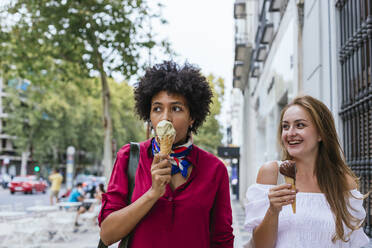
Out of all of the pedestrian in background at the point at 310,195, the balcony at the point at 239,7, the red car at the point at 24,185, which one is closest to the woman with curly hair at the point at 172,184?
the pedestrian in background at the point at 310,195

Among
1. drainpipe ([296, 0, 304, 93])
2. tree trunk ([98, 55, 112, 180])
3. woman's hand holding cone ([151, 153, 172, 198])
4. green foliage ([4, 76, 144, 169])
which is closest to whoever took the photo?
woman's hand holding cone ([151, 153, 172, 198])

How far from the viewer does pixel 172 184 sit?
2072mm

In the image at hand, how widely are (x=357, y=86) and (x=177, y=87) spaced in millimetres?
3347

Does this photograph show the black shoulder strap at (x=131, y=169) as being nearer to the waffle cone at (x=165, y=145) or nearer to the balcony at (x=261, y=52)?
the waffle cone at (x=165, y=145)

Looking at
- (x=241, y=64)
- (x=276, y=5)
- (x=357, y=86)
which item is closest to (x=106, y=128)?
(x=276, y=5)

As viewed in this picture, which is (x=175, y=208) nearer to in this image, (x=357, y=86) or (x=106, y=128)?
(x=357, y=86)

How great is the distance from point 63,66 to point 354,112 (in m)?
12.5

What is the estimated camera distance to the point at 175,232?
6.50ft

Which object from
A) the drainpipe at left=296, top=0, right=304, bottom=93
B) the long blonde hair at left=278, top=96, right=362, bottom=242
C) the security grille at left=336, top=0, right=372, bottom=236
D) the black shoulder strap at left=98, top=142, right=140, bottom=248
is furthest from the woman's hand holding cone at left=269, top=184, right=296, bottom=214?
the drainpipe at left=296, top=0, right=304, bottom=93

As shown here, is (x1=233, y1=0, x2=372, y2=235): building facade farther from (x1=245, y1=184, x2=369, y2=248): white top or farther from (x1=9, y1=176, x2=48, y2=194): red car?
(x1=9, y1=176, x2=48, y2=194): red car

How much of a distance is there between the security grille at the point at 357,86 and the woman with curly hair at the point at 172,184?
2.73m

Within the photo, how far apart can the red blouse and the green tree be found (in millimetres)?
10089

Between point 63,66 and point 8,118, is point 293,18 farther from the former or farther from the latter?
point 8,118

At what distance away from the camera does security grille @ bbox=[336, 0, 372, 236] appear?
4.44 meters
